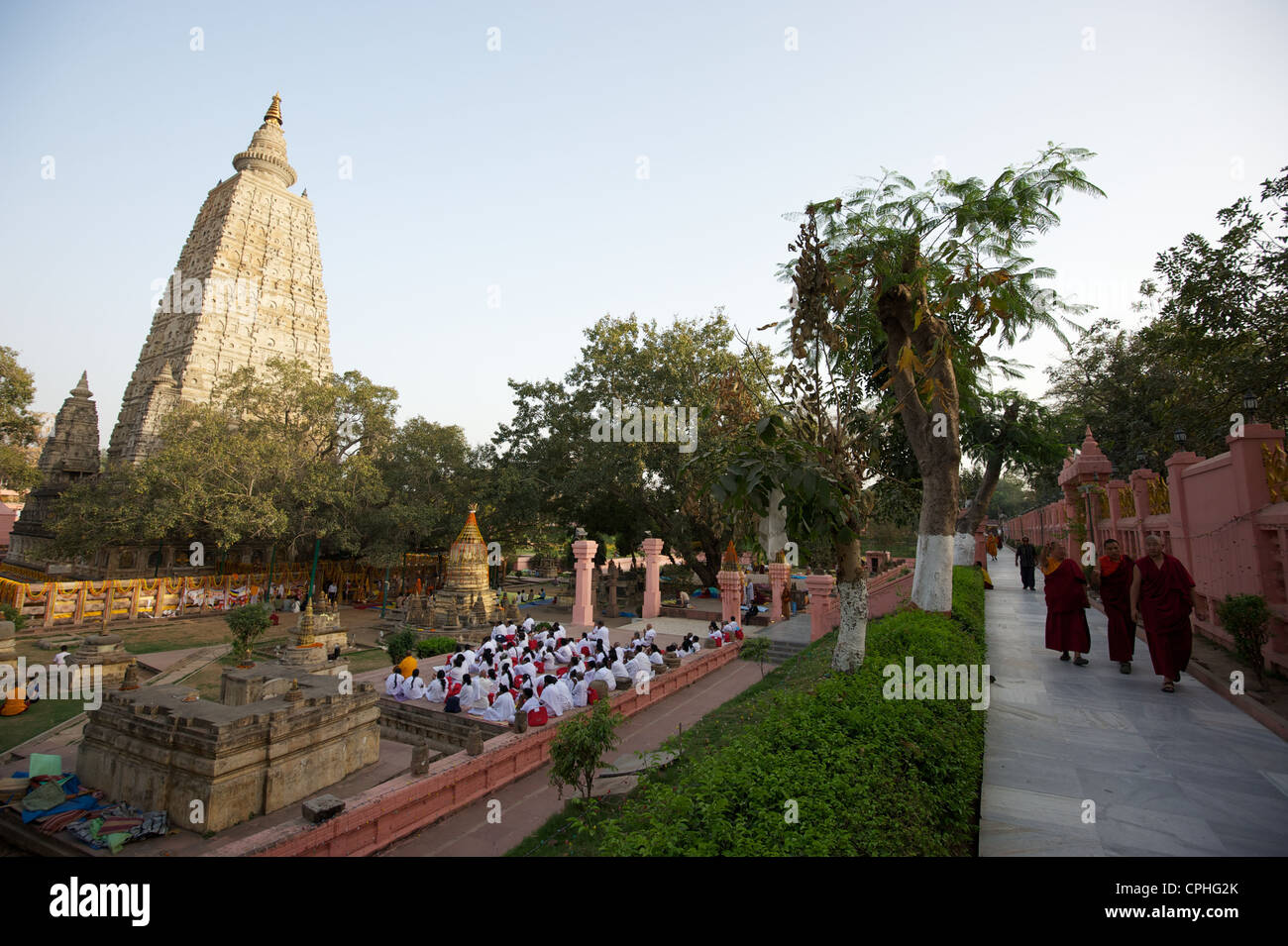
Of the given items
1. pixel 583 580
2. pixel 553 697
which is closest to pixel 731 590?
pixel 583 580

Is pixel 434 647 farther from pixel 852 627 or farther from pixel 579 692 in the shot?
pixel 852 627

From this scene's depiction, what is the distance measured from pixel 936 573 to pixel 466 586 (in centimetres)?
1642

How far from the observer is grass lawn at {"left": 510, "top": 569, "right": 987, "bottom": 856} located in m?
3.04

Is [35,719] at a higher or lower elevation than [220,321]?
lower

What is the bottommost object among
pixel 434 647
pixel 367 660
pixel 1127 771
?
pixel 367 660

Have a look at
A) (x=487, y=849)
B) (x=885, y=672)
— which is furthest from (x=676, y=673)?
(x=885, y=672)

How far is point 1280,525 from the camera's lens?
7.42m

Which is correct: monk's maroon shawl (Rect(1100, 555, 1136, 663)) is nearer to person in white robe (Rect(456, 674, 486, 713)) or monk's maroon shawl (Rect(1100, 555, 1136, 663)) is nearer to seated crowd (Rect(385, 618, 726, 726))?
seated crowd (Rect(385, 618, 726, 726))

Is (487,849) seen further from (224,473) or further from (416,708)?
(224,473)

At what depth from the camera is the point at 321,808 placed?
623 cm

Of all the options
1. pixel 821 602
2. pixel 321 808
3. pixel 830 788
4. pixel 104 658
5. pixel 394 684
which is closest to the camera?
pixel 830 788

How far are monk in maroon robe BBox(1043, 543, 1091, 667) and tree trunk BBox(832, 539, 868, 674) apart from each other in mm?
3990

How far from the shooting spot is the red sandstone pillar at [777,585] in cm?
2084
